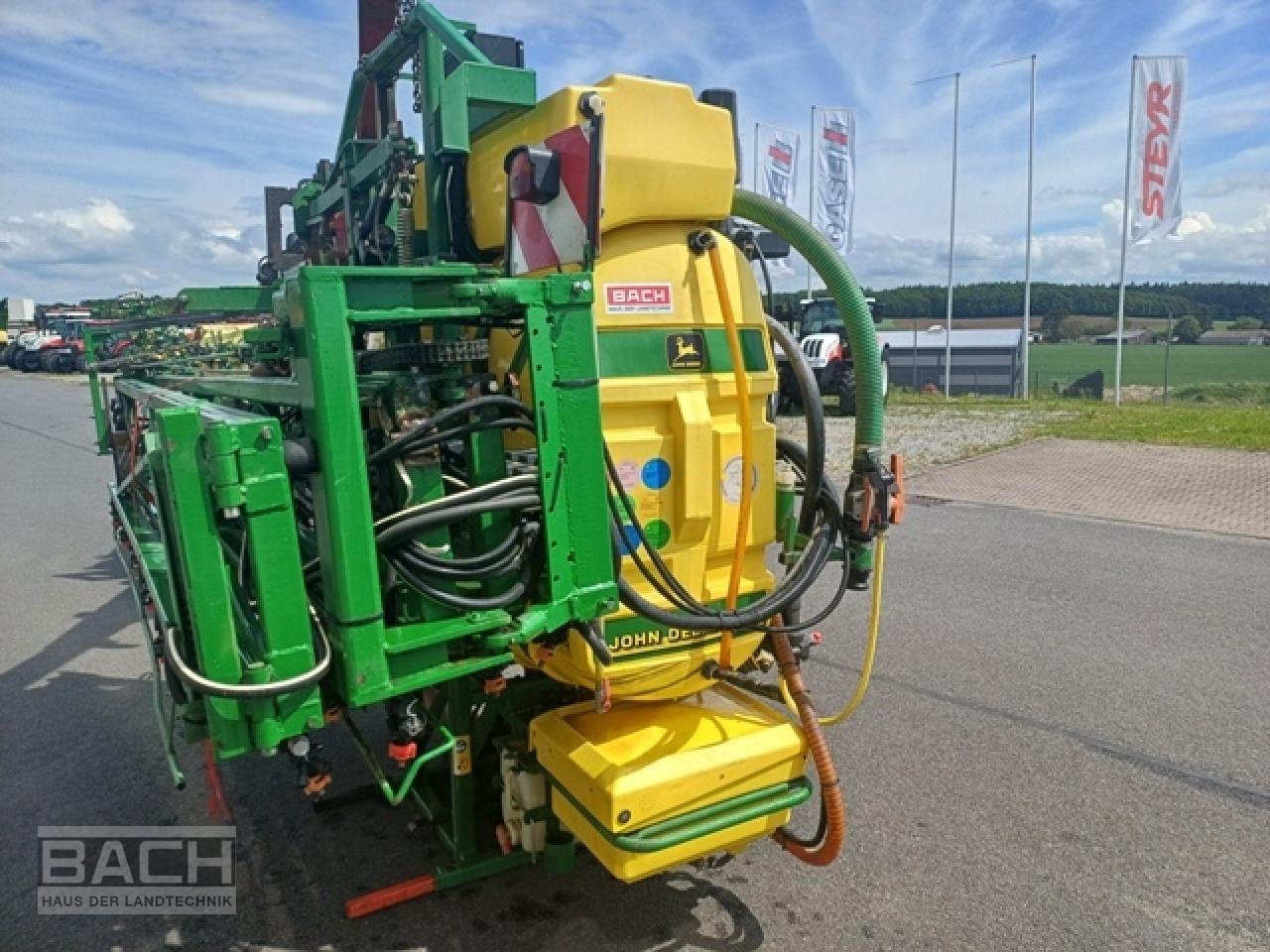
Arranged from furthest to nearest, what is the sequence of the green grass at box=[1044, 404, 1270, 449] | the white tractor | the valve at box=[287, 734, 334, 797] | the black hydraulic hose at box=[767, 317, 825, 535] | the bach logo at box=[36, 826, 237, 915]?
the white tractor < the green grass at box=[1044, 404, 1270, 449] < the bach logo at box=[36, 826, 237, 915] < the black hydraulic hose at box=[767, 317, 825, 535] < the valve at box=[287, 734, 334, 797]

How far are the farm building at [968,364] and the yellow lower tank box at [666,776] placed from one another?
21444 millimetres

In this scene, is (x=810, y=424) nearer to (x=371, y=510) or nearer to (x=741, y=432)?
(x=741, y=432)

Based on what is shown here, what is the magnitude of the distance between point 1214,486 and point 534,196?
9.79 meters

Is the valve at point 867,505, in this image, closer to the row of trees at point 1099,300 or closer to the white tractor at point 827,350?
the white tractor at point 827,350

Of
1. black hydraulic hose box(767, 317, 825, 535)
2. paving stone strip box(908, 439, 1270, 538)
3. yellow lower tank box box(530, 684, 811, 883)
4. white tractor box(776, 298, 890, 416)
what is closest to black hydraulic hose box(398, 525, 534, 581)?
yellow lower tank box box(530, 684, 811, 883)

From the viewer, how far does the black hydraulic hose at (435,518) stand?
2227mm

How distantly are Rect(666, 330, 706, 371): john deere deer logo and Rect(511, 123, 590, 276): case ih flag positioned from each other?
0.42m

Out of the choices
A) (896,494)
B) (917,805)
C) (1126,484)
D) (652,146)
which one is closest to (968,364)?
(1126,484)

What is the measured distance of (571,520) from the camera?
238 centimetres

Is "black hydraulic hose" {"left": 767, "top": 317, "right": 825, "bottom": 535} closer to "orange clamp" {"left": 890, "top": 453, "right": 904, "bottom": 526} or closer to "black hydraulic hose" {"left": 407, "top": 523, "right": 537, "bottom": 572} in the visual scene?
"orange clamp" {"left": 890, "top": 453, "right": 904, "bottom": 526}

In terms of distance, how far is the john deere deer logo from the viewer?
8.68 feet

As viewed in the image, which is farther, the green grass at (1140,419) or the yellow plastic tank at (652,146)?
the green grass at (1140,419)

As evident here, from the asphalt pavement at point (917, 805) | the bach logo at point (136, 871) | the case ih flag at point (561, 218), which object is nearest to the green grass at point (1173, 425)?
the asphalt pavement at point (917, 805)

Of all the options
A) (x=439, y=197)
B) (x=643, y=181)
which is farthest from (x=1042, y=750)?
(x=439, y=197)
